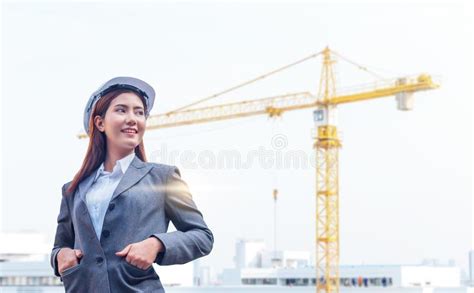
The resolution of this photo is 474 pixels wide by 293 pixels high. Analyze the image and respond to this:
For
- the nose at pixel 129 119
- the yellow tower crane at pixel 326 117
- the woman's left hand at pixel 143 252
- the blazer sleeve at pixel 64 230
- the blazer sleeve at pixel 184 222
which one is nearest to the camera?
the woman's left hand at pixel 143 252

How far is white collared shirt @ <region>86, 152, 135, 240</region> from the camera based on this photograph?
370 cm

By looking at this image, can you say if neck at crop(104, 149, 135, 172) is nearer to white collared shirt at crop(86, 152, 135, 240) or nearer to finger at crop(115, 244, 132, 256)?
white collared shirt at crop(86, 152, 135, 240)

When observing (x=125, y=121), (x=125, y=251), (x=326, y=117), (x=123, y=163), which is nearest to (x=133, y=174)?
(x=123, y=163)

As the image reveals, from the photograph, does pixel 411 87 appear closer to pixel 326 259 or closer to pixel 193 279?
pixel 326 259

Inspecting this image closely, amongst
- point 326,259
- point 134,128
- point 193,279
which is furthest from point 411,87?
point 134,128

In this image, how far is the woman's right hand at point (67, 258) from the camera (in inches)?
146

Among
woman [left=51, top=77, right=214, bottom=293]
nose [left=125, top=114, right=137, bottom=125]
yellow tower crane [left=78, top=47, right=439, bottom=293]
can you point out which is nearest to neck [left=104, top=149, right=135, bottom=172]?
woman [left=51, top=77, right=214, bottom=293]

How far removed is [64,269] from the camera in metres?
3.74

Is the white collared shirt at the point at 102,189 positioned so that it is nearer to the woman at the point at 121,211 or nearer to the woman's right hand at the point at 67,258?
the woman at the point at 121,211

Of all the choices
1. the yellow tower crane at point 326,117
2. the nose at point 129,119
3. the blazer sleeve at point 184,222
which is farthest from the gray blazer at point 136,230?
the yellow tower crane at point 326,117

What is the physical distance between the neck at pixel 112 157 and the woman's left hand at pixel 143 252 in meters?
0.43

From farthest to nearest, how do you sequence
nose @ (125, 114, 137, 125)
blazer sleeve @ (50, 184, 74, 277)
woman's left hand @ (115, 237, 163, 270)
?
blazer sleeve @ (50, 184, 74, 277), nose @ (125, 114, 137, 125), woman's left hand @ (115, 237, 163, 270)

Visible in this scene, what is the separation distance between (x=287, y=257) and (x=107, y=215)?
2036 inches

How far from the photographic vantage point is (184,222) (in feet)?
12.3
